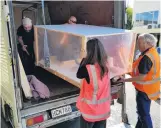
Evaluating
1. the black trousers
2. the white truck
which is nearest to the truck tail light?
the white truck

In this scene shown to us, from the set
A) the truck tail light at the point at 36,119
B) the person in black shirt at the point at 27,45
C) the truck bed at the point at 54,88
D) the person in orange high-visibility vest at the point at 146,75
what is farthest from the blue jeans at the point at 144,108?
the person in black shirt at the point at 27,45

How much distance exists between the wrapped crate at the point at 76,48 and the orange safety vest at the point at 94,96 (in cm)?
29

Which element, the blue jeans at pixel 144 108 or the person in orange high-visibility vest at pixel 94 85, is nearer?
the person in orange high-visibility vest at pixel 94 85

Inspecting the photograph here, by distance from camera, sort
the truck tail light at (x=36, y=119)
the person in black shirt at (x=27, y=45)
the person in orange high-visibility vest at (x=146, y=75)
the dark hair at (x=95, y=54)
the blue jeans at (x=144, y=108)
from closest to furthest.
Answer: the dark hair at (x=95, y=54) < the truck tail light at (x=36, y=119) < the person in orange high-visibility vest at (x=146, y=75) < the blue jeans at (x=144, y=108) < the person in black shirt at (x=27, y=45)

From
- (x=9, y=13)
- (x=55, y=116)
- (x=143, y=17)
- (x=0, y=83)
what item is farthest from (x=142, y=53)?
(x=143, y=17)

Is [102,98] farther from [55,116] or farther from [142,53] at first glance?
[142,53]

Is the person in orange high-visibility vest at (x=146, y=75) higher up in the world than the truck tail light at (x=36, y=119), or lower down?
higher up

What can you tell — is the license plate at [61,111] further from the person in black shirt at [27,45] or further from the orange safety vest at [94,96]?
the person in black shirt at [27,45]

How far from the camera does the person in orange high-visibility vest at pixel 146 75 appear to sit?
259 centimetres

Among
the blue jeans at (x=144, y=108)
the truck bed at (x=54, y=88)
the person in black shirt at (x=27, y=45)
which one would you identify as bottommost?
the blue jeans at (x=144, y=108)

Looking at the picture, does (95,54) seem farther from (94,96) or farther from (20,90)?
(20,90)

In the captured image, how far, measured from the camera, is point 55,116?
243cm

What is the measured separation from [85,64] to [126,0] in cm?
131

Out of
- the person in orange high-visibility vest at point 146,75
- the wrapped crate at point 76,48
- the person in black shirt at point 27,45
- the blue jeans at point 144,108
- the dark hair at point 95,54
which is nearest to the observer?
the dark hair at point 95,54
